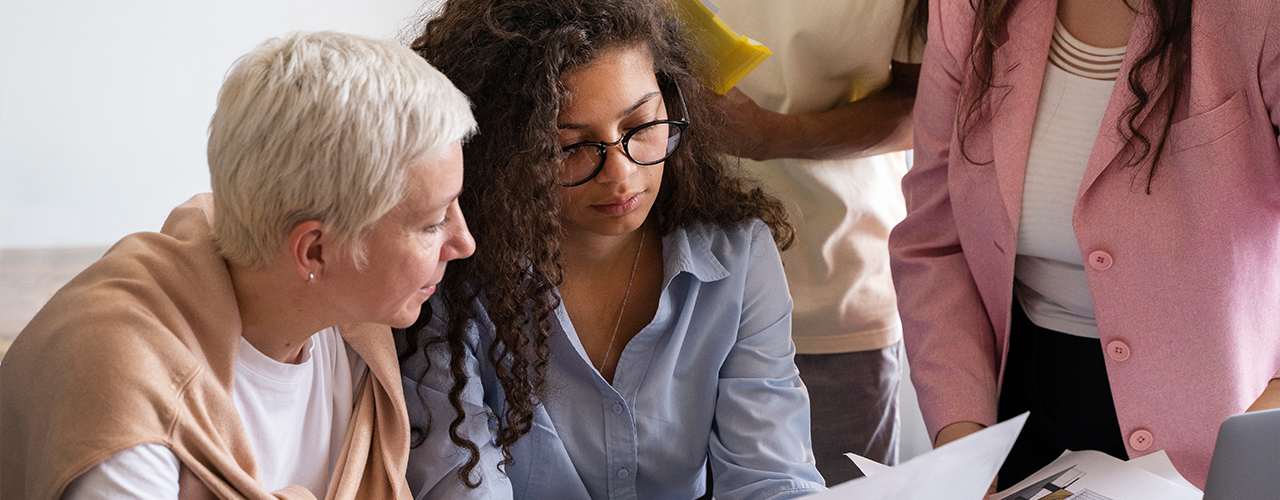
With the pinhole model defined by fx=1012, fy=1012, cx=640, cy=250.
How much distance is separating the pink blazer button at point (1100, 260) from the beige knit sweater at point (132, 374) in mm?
901

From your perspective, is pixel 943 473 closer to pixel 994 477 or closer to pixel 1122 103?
pixel 994 477

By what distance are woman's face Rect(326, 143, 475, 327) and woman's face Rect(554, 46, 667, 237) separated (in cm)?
20

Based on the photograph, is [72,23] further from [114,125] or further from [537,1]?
[537,1]

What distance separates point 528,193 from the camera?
121 centimetres

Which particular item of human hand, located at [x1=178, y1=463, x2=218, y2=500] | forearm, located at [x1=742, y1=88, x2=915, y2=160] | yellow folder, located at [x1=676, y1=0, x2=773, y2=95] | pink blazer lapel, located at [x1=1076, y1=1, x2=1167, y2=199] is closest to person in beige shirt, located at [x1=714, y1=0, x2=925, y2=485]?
forearm, located at [x1=742, y1=88, x2=915, y2=160]

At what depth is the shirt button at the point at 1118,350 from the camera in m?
1.16

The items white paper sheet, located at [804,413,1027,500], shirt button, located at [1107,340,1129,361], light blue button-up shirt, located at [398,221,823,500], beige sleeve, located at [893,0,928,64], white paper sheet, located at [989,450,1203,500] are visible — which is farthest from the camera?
beige sleeve, located at [893,0,928,64]

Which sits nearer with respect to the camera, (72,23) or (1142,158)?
(1142,158)

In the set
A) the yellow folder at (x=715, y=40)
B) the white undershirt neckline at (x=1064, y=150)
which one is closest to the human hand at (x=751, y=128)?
the yellow folder at (x=715, y=40)

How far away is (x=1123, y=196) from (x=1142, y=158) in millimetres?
48

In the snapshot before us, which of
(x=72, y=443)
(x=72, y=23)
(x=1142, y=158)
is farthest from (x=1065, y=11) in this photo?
(x=72, y=23)

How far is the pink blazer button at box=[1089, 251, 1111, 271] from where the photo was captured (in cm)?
114

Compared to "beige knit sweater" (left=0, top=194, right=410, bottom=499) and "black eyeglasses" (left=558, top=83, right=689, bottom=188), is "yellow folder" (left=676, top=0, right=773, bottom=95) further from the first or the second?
"beige knit sweater" (left=0, top=194, right=410, bottom=499)

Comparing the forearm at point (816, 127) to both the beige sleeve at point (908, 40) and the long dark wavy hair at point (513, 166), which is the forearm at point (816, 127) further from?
the long dark wavy hair at point (513, 166)
